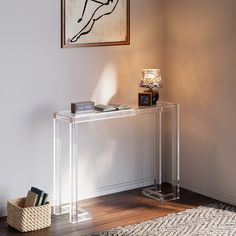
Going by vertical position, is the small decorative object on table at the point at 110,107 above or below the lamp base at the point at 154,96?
below

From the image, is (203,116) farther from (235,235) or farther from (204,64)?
(235,235)

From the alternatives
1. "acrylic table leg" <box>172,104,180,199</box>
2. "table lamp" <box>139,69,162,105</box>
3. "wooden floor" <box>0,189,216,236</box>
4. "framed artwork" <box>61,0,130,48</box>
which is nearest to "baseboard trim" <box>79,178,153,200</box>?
"wooden floor" <box>0,189,216,236</box>

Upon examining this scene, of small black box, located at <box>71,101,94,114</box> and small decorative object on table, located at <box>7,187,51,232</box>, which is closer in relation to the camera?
small decorative object on table, located at <box>7,187,51,232</box>

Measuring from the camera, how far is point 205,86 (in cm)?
483

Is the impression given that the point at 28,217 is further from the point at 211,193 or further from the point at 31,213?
the point at 211,193

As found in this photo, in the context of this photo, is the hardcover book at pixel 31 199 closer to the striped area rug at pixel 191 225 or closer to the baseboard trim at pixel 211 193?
the striped area rug at pixel 191 225

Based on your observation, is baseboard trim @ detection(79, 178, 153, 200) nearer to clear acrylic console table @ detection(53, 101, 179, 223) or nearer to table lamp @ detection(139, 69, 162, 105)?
clear acrylic console table @ detection(53, 101, 179, 223)

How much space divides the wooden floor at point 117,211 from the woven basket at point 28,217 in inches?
1.7

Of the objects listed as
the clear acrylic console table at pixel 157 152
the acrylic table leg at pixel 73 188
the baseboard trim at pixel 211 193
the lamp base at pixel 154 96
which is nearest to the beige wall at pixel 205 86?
the baseboard trim at pixel 211 193

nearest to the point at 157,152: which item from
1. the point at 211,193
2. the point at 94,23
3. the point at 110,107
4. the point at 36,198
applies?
the point at 211,193

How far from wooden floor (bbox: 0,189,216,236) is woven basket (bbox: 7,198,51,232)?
0.04 m

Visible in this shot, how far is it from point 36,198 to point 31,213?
0.12m

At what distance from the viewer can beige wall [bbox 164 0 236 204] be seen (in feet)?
15.2

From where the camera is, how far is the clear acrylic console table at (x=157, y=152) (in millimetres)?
4375
